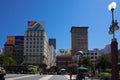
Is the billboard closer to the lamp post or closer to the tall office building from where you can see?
the tall office building

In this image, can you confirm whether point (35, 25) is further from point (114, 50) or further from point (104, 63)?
point (114, 50)

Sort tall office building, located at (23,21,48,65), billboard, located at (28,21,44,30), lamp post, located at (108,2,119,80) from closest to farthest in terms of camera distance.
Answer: lamp post, located at (108,2,119,80) < tall office building, located at (23,21,48,65) < billboard, located at (28,21,44,30)

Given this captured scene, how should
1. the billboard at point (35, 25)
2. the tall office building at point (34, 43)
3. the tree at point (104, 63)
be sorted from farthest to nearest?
the billboard at point (35, 25)
the tall office building at point (34, 43)
the tree at point (104, 63)

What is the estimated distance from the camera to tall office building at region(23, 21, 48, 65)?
187625 millimetres

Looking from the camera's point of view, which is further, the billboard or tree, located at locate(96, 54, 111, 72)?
the billboard

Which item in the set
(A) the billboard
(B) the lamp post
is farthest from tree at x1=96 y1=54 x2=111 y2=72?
(A) the billboard

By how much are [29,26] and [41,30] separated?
821cm

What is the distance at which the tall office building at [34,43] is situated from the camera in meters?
188

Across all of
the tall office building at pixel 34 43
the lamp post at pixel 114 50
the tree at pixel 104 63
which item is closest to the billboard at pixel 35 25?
the tall office building at pixel 34 43

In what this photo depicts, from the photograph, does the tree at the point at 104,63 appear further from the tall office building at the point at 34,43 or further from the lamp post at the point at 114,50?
the tall office building at the point at 34,43

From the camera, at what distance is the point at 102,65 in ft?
332

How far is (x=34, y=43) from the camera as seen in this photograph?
618 ft

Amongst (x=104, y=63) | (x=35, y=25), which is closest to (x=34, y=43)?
(x=35, y=25)

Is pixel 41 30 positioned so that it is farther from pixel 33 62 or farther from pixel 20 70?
pixel 20 70
